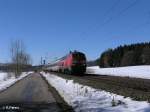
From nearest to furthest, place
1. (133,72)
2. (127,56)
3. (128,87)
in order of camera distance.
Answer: (128,87)
(133,72)
(127,56)

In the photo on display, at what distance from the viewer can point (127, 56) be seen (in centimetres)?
13662

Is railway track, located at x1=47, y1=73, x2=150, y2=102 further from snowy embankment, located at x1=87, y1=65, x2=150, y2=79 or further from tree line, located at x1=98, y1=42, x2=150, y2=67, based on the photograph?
tree line, located at x1=98, y1=42, x2=150, y2=67

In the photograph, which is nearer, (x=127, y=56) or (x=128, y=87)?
(x=128, y=87)

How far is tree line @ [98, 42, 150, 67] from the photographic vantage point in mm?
134500

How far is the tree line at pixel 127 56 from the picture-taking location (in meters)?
134

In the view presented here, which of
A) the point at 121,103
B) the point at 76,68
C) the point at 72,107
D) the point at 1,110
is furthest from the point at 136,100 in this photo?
the point at 76,68

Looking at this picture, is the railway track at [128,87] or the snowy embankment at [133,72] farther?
the snowy embankment at [133,72]

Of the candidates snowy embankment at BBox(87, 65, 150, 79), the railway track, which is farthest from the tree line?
the railway track

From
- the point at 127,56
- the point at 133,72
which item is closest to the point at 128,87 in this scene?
the point at 133,72

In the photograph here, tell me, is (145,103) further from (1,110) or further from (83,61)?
(83,61)

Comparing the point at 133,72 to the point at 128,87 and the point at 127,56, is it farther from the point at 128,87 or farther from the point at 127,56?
the point at 127,56

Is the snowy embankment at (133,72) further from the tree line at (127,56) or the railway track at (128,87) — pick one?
the tree line at (127,56)

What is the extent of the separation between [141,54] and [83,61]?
86.7 metres

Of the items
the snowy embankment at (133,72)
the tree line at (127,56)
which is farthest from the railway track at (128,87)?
the tree line at (127,56)
